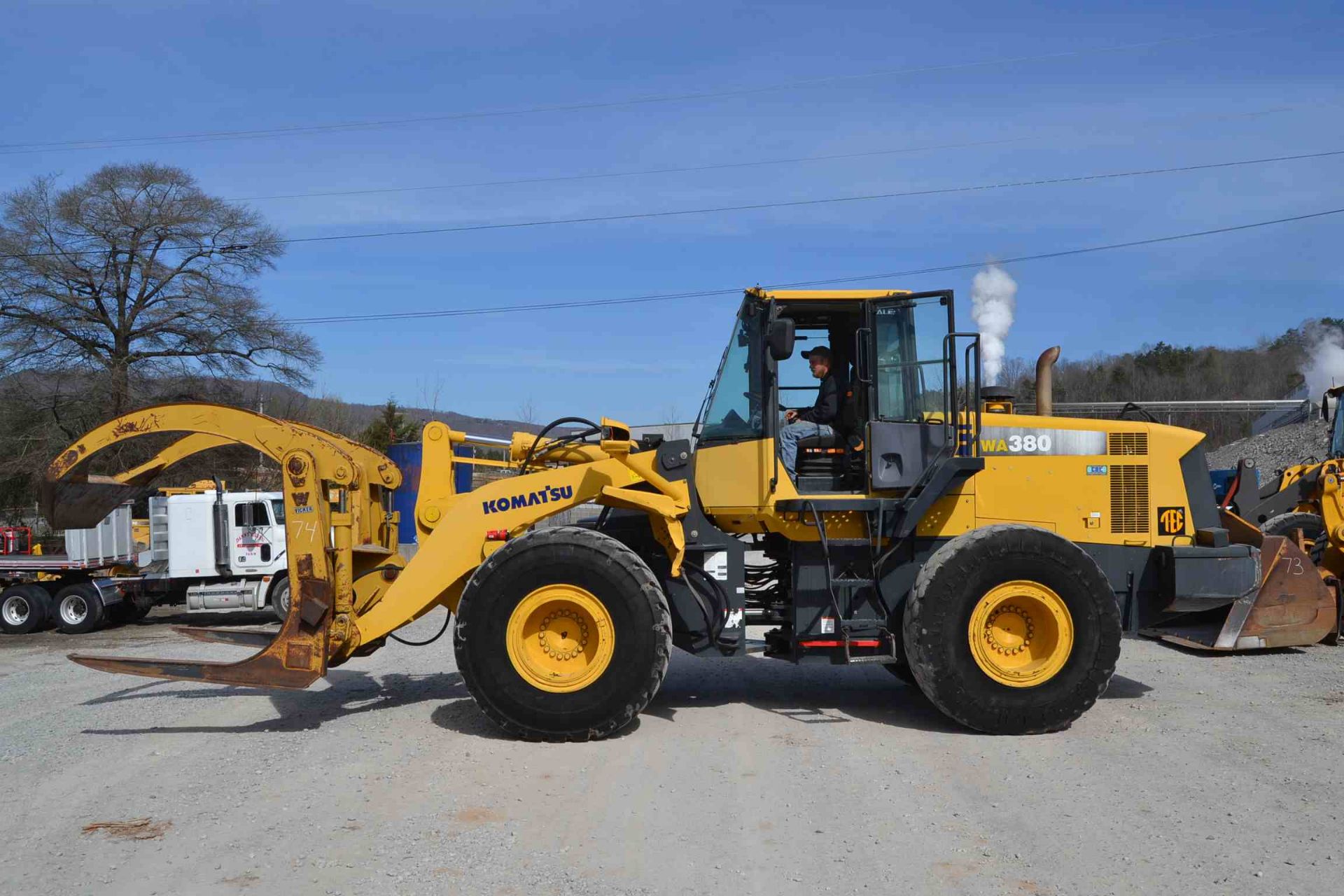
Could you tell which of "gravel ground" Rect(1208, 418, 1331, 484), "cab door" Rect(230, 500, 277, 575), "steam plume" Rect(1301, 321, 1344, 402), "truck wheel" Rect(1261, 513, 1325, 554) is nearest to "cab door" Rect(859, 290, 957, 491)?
"truck wheel" Rect(1261, 513, 1325, 554)

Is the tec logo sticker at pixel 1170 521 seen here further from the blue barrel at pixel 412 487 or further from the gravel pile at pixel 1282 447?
the gravel pile at pixel 1282 447

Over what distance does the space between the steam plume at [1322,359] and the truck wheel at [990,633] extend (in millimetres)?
40942

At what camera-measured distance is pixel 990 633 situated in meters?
7.81

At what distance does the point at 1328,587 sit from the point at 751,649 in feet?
22.0

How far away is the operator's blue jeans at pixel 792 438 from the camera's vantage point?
8.09 metres

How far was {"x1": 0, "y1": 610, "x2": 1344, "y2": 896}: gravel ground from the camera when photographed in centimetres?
502

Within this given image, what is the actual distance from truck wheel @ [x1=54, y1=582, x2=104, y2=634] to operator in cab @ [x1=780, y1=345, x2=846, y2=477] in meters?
14.0

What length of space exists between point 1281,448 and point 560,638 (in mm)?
35683

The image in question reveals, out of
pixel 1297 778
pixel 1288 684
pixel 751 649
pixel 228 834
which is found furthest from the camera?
pixel 1288 684

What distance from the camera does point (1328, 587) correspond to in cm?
1089

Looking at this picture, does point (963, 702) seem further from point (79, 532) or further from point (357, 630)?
point (79, 532)

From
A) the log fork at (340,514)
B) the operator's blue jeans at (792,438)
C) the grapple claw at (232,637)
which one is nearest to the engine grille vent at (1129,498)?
the operator's blue jeans at (792,438)

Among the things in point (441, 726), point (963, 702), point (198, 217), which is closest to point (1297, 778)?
point (963, 702)

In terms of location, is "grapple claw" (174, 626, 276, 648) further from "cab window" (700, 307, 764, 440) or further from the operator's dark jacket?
the operator's dark jacket
